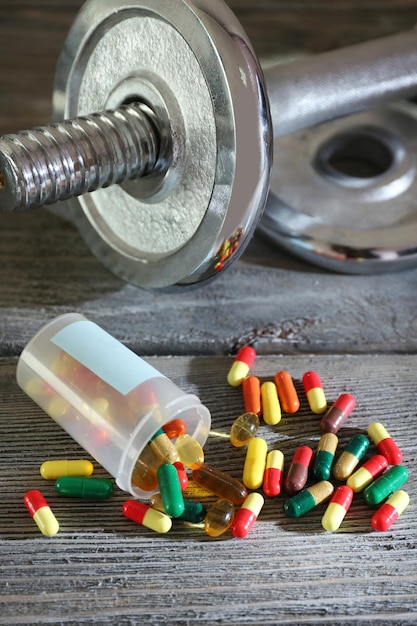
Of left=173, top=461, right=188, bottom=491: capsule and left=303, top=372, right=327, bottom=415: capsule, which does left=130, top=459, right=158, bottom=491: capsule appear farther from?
left=303, top=372, right=327, bottom=415: capsule

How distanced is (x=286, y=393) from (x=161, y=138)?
0.93 feet

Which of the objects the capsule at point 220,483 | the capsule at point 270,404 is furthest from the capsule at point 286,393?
the capsule at point 220,483

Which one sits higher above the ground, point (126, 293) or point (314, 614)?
point (126, 293)

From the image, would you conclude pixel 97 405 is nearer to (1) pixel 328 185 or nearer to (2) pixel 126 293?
(2) pixel 126 293

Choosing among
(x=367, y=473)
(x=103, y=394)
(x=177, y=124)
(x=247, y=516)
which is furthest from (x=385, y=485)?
(x=177, y=124)

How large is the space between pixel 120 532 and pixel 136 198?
0.36 metres

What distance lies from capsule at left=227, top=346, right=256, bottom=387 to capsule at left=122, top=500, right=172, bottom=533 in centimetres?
18

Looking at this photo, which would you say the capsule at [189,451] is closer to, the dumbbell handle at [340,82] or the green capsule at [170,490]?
the green capsule at [170,490]

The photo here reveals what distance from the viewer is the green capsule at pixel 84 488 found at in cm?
76

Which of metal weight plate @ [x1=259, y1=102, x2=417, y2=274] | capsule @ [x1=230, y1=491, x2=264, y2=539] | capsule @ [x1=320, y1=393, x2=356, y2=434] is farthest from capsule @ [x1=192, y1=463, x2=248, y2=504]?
metal weight plate @ [x1=259, y1=102, x2=417, y2=274]

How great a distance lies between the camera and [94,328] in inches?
33.1

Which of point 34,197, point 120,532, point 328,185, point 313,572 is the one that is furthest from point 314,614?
point 328,185

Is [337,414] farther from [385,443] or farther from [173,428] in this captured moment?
[173,428]

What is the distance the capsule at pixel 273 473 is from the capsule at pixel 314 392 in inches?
2.9
